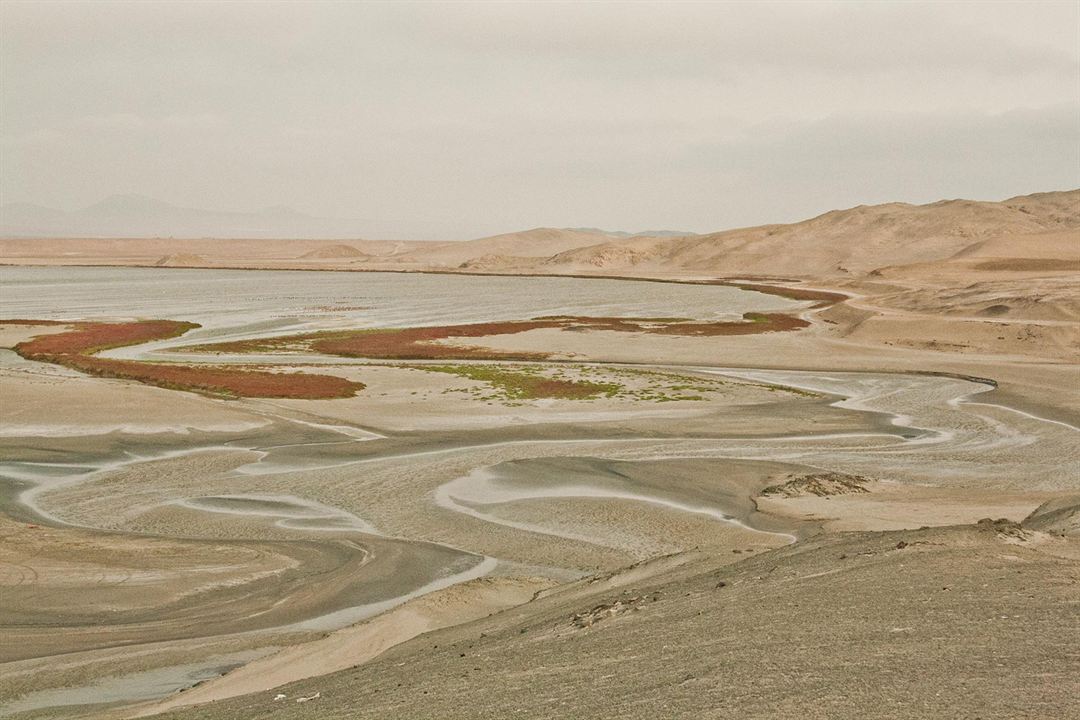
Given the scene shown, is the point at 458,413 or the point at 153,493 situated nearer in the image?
the point at 153,493

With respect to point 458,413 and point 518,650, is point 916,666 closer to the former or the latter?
point 518,650

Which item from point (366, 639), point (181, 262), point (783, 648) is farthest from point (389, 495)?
point (181, 262)

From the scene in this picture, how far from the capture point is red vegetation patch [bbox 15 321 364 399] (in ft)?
127

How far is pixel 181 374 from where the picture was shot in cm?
4281

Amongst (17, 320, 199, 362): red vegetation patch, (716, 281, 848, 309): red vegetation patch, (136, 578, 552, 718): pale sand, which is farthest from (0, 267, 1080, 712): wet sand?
(716, 281, 848, 309): red vegetation patch

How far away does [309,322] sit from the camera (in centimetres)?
7175

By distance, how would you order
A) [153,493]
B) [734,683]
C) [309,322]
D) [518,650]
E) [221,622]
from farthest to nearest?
[309,322] → [153,493] → [221,622] → [518,650] → [734,683]

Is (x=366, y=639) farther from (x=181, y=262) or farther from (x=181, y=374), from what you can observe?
(x=181, y=262)

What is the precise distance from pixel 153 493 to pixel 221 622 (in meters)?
9.44

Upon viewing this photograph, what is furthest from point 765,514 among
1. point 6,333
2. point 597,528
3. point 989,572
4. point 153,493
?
point 6,333

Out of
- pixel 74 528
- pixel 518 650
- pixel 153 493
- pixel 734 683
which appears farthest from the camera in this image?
pixel 153 493

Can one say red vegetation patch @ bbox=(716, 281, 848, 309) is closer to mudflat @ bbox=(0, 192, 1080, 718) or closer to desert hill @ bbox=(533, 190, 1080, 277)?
mudflat @ bbox=(0, 192, 1080, 718)

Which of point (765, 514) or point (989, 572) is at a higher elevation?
point (989, 572)


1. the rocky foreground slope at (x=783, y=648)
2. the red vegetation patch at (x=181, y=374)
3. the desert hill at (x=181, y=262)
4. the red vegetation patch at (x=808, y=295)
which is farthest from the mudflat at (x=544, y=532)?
the desert hill at (x=181, y=262)
